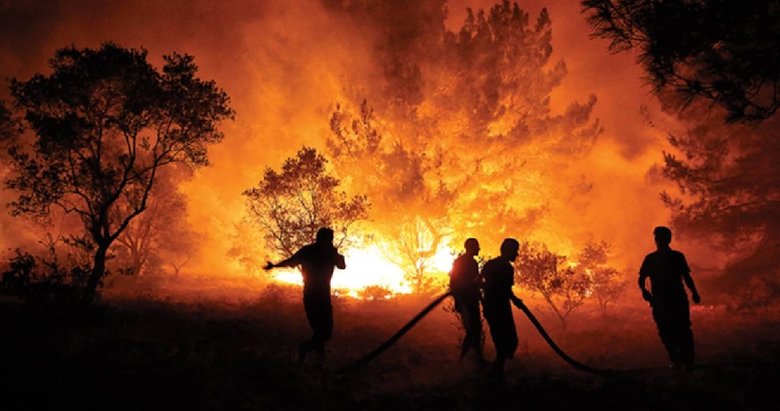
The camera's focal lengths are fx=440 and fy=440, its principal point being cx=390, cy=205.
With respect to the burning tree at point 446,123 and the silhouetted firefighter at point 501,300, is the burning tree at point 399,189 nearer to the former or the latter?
the burning tree at point 446,123

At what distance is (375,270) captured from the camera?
2758cm

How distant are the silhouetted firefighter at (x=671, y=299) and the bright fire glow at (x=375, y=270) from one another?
17029 millimetres

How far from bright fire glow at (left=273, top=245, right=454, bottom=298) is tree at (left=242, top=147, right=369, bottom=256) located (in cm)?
620

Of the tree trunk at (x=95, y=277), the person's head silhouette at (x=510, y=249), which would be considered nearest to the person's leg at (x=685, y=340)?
the person's head silhouette at (x=510, y=249)

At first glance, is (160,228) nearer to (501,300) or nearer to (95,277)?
Answer: (95,277)

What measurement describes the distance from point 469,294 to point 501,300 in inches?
41.9

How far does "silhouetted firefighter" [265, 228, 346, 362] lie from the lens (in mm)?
7777

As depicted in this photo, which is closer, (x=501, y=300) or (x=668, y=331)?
(x=501, y=300)

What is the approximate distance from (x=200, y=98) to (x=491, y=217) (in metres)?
16.7

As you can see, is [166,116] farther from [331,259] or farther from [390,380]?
[390,380]

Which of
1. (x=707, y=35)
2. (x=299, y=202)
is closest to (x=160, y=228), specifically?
(x=299, y=202)

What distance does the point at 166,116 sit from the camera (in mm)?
14523

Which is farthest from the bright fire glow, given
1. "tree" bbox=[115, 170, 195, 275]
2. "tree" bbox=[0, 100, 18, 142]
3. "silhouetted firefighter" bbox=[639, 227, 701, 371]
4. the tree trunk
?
"silhouetted firefighter" bbox=[639, 227, 701, 371]

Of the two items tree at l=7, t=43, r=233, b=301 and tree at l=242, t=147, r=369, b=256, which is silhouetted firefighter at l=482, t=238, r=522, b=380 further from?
tree at l=242, t=147, r=369, b=256
